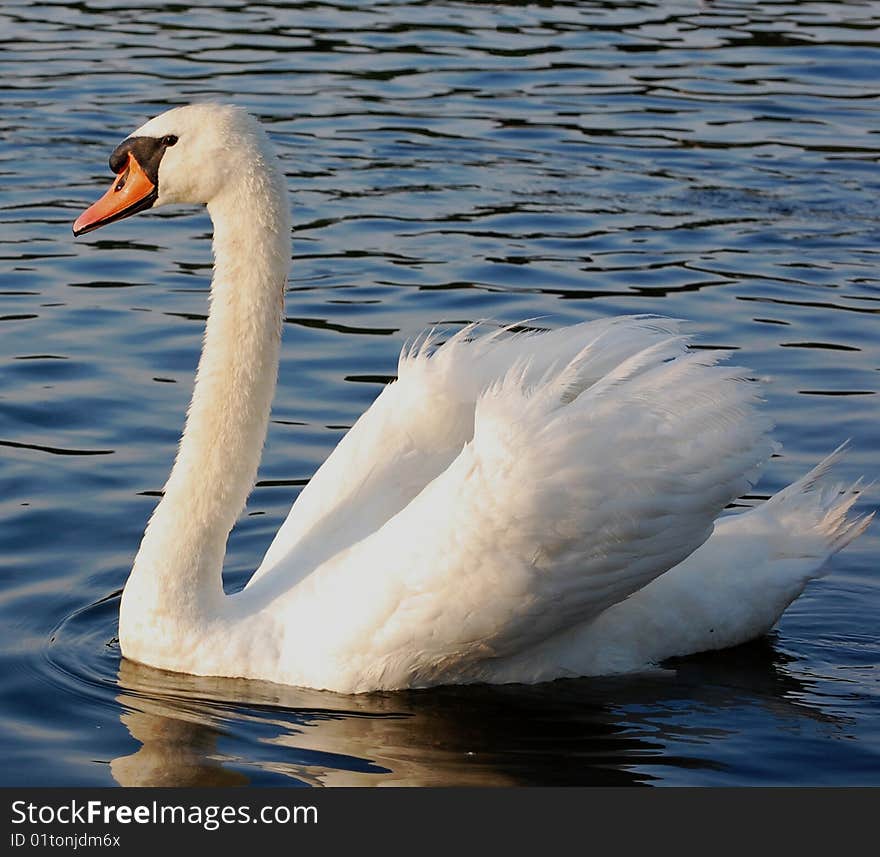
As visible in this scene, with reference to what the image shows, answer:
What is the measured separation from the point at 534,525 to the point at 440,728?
2.65 feet

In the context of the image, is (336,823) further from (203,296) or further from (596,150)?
(596,150)

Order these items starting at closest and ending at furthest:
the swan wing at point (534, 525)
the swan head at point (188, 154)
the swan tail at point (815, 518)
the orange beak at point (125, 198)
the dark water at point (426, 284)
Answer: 1. the swan wing at point (534, 525)
2. the dark water at point (426, 284)
3. the swan head at point (188, 154)
4. the orange beak at point (125, 198)
5. the swan tail at point (815, 518)

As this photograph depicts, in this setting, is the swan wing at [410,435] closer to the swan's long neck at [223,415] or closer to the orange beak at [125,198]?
the swan's long neck at [223,415]

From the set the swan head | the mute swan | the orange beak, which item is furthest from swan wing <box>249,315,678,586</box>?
the orange beak

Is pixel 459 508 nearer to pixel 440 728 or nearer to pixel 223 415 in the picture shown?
pixel 440 728

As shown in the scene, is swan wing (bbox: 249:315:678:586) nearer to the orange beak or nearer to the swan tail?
the swan tail

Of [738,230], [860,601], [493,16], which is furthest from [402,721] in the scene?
[493,16]

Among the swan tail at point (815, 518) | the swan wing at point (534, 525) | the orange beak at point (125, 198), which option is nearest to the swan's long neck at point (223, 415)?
the orange beak at point (125, 198)

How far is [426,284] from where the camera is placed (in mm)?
12602

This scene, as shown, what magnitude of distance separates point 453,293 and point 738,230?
95.6 inches

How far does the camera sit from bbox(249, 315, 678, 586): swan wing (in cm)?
778

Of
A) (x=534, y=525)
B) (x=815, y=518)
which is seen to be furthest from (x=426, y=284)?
(x=534, y=525)

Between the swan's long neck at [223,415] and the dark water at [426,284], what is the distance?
1.05 ft

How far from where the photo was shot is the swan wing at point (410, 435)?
778 cm
